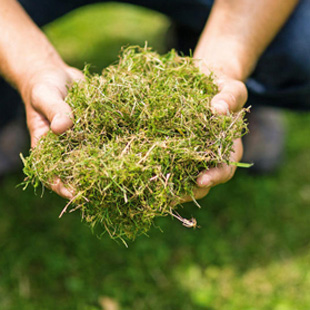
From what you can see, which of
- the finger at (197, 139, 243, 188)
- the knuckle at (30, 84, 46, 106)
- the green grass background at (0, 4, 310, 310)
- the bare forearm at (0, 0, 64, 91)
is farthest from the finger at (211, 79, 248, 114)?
the green grass background at (0, 4, 310, 310)

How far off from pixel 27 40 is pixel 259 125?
1.78m

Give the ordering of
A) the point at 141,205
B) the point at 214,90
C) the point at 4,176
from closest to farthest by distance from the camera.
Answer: the point at 141,205 → the point at 214,90 → the point at 4,176

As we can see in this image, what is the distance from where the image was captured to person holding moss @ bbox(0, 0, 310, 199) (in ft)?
5.67

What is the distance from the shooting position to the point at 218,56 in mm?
2043

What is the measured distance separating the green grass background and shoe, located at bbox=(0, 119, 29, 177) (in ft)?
0.28

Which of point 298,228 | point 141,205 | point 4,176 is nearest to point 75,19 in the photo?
point 4,176

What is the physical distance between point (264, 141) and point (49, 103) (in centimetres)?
183

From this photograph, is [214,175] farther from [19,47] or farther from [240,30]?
[19,47]

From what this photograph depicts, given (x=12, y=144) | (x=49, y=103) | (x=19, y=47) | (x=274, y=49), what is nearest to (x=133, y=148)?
(x=49, y=103)

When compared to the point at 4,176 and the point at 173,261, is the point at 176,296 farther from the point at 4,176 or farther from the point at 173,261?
the point at 4,176

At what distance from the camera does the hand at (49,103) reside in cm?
159

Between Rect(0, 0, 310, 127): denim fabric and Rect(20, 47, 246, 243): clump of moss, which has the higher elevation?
Rect(20, 47, 246, 243): clump of moss

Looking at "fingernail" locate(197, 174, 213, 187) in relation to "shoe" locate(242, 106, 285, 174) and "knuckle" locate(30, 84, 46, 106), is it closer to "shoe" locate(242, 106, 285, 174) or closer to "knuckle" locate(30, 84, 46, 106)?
"knuckle" locate(30, 84, 46, 106)

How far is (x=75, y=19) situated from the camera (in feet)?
14.4
